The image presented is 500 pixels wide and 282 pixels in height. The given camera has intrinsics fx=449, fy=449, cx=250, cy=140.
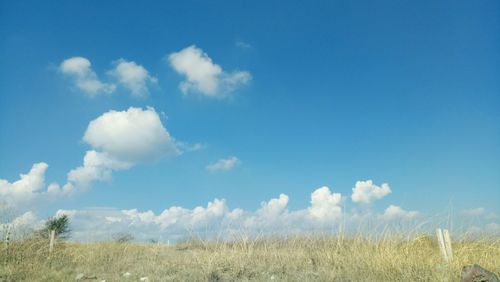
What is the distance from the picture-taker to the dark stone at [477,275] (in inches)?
405

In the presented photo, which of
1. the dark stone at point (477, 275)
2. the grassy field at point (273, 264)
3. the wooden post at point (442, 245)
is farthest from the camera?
the wooden post at point (442, 245)

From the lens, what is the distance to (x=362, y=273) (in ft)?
42.1

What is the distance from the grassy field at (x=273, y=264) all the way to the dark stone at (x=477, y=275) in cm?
89

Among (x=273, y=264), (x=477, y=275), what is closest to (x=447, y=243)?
(x=477, y=275)

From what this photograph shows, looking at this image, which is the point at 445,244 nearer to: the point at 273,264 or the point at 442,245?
the point at 442,245

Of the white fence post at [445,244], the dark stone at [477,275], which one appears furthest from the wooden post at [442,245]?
the dark stone at [477,275]

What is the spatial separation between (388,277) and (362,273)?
0.82 m

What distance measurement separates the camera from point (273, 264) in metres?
14.6

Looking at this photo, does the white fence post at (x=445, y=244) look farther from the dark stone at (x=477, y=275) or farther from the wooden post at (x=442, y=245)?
the dark stone at (x=477, y=275)

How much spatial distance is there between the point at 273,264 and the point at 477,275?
20.3ft

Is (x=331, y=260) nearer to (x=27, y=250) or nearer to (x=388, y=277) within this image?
(x=388, y=277)

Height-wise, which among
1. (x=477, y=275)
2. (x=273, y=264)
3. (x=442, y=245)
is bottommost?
(x=477, y=275)

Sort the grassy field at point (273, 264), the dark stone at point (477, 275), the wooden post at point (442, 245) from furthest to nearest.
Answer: the wooden post at point (442, 245) → the grassy field at point (273, 264) → the dark stone at point (477, 275)

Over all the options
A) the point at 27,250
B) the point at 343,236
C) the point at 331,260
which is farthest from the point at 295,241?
the point at 27,250
